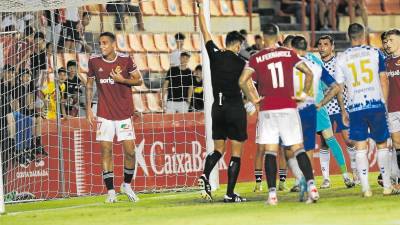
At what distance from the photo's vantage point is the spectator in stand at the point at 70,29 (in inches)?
769

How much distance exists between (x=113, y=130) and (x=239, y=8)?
1255 cm

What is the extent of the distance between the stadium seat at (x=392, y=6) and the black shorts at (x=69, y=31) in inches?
497

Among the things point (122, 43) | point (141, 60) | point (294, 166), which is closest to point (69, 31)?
point (141, 60)

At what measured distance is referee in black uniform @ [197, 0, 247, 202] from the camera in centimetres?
1477

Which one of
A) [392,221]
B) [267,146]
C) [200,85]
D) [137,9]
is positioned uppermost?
[137,9]

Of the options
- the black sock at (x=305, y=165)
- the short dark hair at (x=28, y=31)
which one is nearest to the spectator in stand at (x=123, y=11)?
the short dark hair at (x=28, y=31)

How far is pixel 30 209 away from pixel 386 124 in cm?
479

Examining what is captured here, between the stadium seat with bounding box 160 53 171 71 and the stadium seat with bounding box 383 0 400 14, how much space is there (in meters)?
8.75

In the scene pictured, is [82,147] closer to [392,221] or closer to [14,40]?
[14,40]

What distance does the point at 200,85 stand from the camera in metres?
20.6

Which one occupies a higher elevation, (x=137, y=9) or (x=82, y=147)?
(x=137, y=9)

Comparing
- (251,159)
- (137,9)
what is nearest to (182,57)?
(251,159)

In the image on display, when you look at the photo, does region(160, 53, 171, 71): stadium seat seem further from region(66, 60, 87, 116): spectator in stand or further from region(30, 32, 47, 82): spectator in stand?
region(30, 32, 47, 82): spectator in stand

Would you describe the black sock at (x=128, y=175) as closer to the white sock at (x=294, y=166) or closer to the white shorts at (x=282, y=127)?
the white sock at (x=294, y=166)
